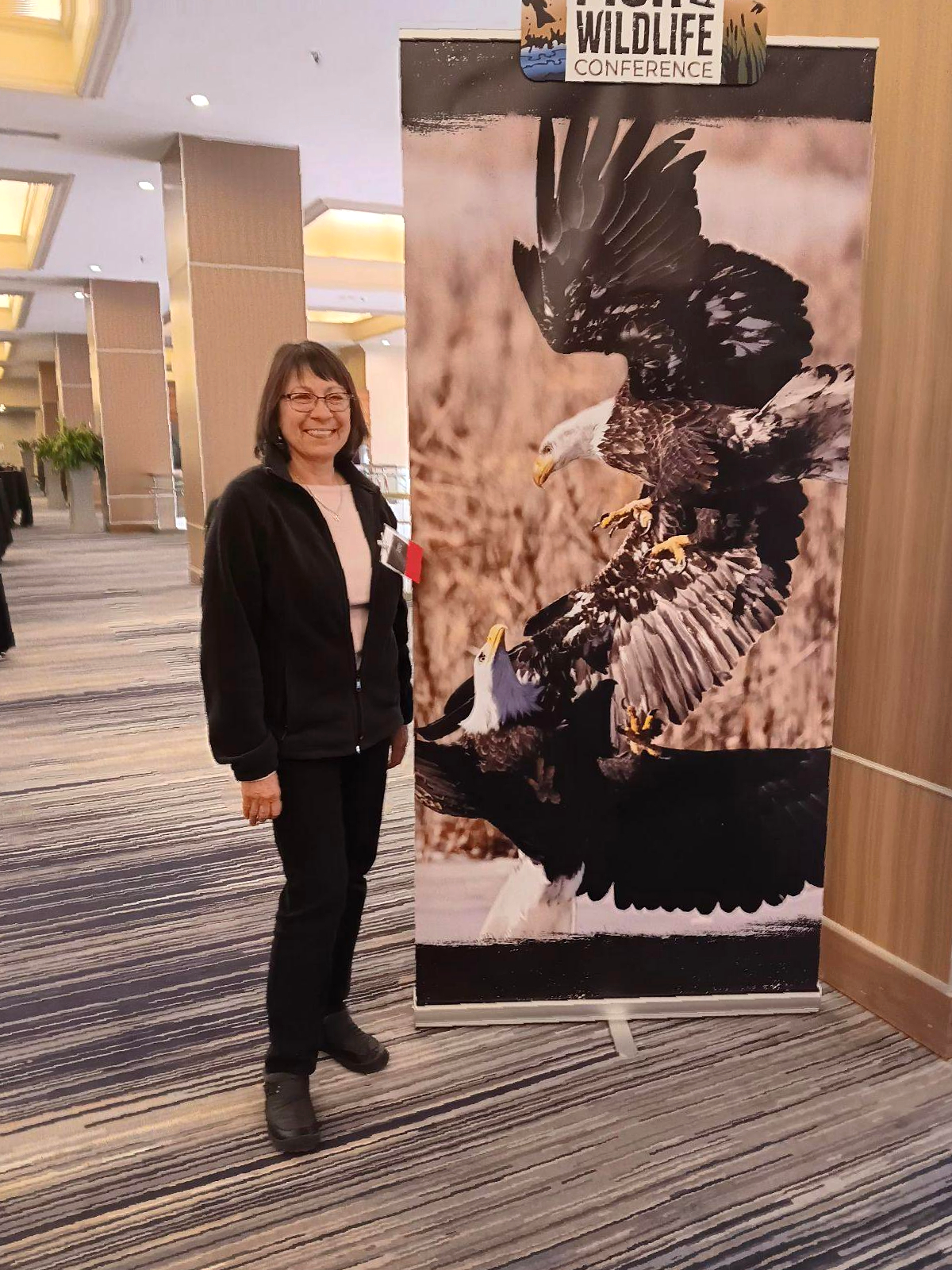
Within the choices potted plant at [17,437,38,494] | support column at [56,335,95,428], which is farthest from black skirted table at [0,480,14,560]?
potted plant at [17,437,38,494]

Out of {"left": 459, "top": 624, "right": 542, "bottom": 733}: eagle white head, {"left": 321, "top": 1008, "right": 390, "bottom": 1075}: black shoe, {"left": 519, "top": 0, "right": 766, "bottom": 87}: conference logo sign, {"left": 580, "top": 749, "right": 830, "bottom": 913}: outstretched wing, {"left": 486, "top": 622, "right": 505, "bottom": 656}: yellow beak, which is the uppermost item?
{"left": 519, "top": 0, "right": 766, "bottom": 87}: conference logo sign

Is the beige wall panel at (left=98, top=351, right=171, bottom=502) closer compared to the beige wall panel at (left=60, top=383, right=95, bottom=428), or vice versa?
the beige wall panel at (left=98, top=351, right=171, bottom=502)

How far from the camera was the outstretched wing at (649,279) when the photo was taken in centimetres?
182

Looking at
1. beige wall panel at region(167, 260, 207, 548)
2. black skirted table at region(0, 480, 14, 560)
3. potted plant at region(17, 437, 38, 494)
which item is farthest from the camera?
potted plant at region(17, 437, 38, 494)

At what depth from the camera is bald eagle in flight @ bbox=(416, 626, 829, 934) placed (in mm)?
2033

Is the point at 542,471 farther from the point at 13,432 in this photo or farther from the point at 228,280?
the point at 13,432

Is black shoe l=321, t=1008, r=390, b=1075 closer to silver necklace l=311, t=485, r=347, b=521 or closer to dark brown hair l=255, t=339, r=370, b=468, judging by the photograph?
silver necklace l=311, t=485, r=347, b=521

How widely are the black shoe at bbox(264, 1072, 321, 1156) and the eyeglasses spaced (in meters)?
1.31

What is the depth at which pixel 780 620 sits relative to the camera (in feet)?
6.70

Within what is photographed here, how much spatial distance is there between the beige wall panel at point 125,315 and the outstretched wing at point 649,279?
13.9 m

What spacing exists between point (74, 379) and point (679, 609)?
19.7 metres

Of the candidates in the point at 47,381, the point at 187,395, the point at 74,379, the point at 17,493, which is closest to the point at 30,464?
the point at 47,381

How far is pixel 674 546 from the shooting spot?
78.2 inches

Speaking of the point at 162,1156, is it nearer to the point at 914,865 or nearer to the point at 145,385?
the point at 914,865
